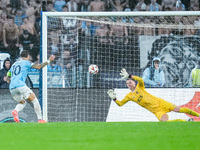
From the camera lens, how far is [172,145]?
540cm

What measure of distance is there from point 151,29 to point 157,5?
261 centimetres

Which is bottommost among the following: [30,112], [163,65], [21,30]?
[30,112]

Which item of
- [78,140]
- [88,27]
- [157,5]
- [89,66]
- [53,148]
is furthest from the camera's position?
[157,5]

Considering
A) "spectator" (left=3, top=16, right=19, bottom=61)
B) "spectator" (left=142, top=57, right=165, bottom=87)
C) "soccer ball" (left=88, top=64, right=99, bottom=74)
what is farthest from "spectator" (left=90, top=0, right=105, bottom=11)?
"soccer ball" (left=88, top=64, right=99, bottom=74)

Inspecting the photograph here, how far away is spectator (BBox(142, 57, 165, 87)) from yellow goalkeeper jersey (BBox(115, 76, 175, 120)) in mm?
1532

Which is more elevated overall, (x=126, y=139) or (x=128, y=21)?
(x=128, y=21)

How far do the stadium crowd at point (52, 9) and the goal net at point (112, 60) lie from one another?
5cm

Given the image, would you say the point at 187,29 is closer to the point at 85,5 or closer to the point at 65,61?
the point at 65,61

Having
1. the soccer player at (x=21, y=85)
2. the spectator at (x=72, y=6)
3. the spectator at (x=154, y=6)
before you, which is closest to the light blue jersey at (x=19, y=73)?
the soccer player at (x=21, y=85)

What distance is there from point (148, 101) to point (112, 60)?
2.40 meters

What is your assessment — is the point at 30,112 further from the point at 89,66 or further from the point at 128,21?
the point at 128,21

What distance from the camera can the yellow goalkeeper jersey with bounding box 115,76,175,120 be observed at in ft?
41.2

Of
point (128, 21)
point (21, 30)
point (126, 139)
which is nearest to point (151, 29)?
Answer: point (128, 21)

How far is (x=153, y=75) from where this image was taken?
14.3 m
